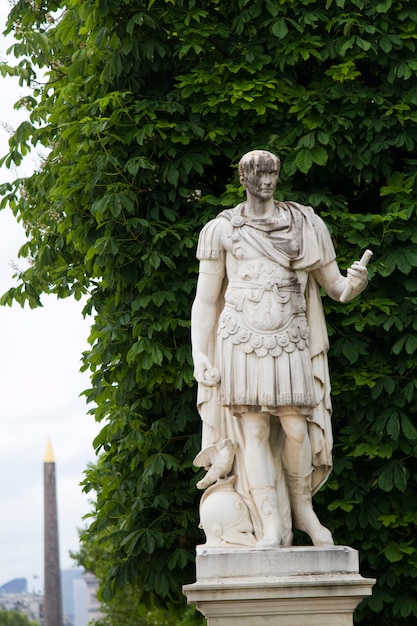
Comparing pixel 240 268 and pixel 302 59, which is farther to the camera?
pixel 302 59

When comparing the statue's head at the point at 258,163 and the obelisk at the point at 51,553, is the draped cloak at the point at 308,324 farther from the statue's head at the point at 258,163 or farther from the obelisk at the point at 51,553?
the obelisk at the point at 51,553

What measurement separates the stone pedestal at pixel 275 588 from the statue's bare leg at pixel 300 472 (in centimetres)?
47

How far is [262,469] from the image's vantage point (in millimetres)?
11227

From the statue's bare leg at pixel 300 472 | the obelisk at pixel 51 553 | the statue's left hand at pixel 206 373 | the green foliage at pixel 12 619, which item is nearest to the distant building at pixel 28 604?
the green foliage at pixel 12 619

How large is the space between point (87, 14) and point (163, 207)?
2087mm

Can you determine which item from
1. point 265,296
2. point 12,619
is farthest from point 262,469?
point 12,619

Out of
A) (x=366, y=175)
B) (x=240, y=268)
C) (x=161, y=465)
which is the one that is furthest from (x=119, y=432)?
(x=240, y=268)

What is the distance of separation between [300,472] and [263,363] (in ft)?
2.75

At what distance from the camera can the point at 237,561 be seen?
10.9 metres

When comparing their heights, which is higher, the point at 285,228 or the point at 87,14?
the point at 87,14

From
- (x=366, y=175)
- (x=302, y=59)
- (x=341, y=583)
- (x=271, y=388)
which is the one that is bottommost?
(x=341, y=583)

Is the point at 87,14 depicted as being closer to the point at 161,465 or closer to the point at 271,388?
the point at 161,465

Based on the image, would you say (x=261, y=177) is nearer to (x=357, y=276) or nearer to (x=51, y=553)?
(x=357, y=276)

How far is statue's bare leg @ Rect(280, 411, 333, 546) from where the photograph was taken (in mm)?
11227
